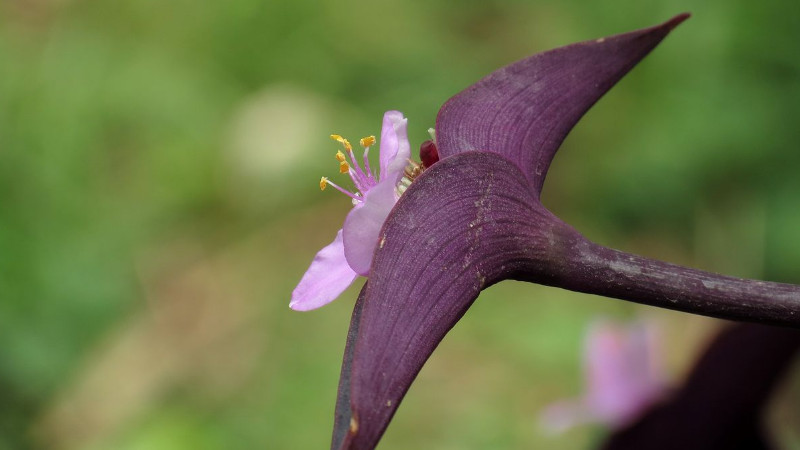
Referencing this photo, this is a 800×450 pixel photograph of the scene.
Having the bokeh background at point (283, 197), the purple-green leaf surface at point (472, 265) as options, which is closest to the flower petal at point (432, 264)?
the purple-green leaf surface at point (472, 265)

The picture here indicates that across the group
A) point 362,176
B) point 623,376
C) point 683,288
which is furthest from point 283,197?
point 683,288

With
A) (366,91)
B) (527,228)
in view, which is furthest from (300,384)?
(527,228)

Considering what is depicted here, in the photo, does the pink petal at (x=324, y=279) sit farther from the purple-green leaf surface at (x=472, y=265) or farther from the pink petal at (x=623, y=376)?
the pink petal at (x=623, y=376)

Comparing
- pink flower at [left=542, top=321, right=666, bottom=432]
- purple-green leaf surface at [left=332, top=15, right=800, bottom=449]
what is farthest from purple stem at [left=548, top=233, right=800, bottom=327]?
pink flower at [left=542, top=321, right=666, bottom=432]

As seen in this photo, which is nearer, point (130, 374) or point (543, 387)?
point (543, 387)

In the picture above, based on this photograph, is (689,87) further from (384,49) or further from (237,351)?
(237,351)

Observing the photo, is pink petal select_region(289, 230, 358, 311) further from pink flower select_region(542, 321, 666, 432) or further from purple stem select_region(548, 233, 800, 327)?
pink flower select_region(542, 321, 666, 432)

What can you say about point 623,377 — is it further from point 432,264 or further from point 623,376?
point 432,264
